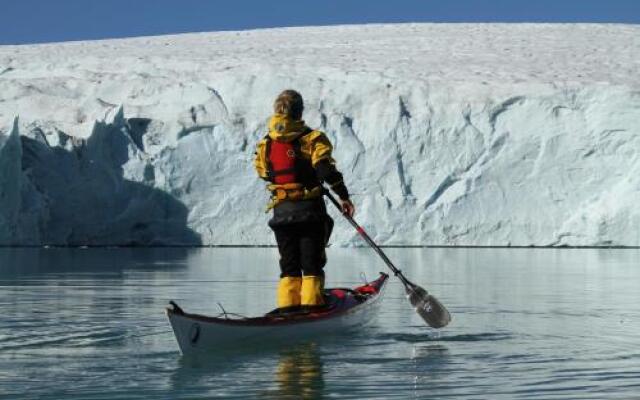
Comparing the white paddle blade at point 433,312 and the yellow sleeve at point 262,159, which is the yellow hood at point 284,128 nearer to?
the yellow sleeve at point 262,159

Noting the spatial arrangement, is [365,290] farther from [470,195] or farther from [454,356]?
[470,195]

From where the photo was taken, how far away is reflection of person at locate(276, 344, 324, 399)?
156 inches

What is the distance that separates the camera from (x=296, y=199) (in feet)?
19.6

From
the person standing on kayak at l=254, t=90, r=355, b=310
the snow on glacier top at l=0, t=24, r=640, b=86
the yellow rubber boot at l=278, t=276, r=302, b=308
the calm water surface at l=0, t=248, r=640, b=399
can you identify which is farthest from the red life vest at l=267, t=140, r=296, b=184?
the snow on glacier top at l=0, t=24, r=640, b=86

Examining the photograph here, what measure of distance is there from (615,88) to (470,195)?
4703mm

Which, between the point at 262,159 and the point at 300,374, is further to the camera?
the point at 262,159

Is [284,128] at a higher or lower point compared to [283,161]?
Result: higher

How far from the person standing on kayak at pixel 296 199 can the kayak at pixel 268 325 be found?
0.60ft

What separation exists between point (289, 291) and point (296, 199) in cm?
56

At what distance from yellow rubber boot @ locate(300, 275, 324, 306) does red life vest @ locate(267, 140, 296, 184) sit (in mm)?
598

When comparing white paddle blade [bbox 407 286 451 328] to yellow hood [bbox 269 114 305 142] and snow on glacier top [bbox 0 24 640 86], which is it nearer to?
yellow hood [bbox 269 114 305 142]

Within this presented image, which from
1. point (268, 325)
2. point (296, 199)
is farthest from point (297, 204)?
point (268, 325)

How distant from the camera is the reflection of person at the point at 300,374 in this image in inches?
156

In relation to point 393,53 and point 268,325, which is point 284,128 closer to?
point 268,325
